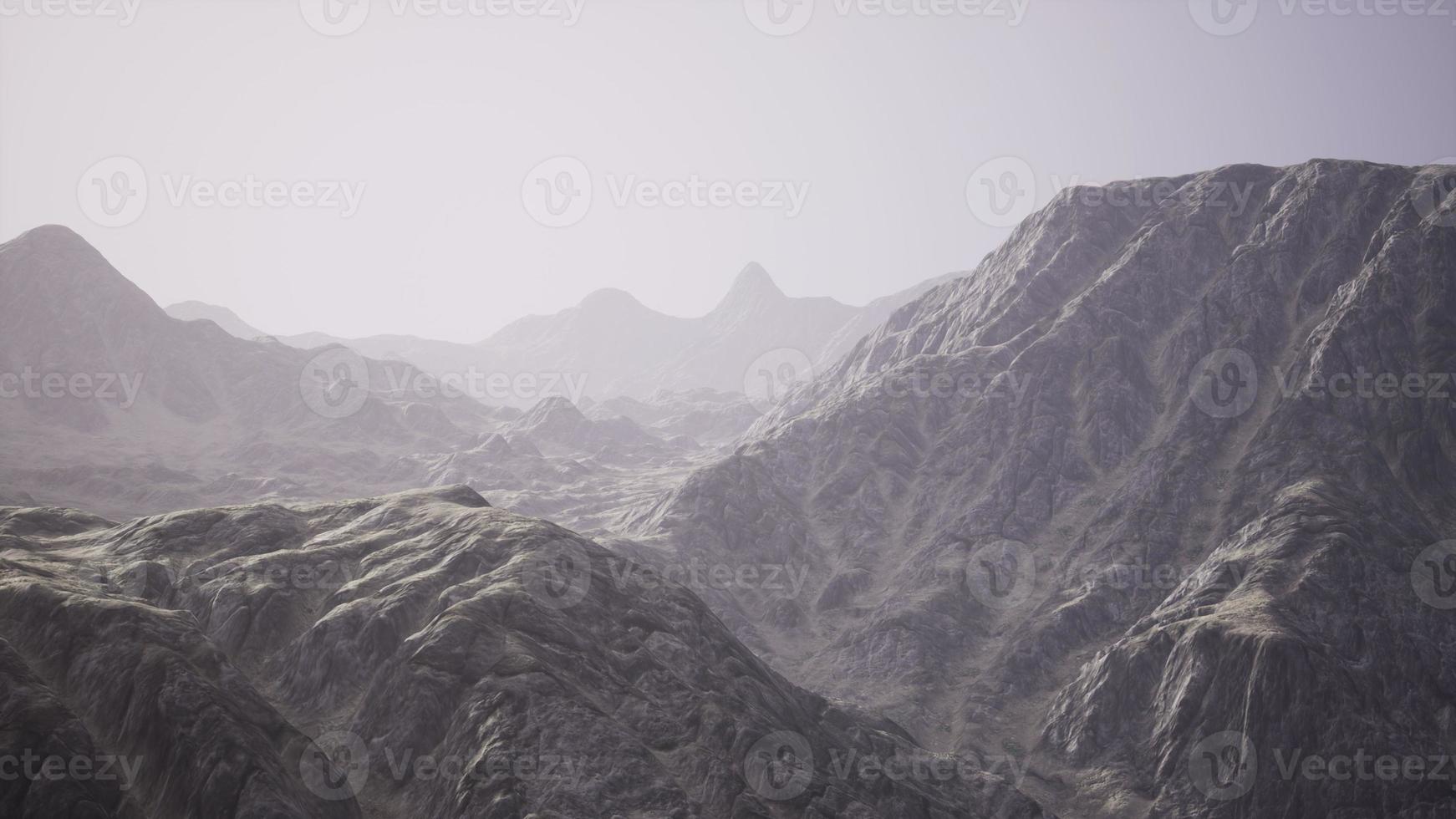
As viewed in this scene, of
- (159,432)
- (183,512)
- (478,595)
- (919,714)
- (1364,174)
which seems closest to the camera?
(478,595)

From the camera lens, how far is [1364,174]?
10219 cm

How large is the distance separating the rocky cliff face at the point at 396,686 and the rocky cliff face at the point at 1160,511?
1801 centimetres

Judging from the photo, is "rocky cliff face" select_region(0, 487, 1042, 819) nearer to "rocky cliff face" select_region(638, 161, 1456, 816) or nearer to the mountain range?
the mountain range

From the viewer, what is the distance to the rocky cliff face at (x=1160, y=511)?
58.3 metres

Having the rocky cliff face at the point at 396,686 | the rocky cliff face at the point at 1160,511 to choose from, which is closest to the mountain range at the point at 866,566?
the rocky cliff face at the point at 396,686

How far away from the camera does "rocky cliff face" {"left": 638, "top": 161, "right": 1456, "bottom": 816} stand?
58.3m

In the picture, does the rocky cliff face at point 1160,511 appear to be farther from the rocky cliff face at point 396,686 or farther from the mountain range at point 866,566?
the rocky cliff face at point 396,686

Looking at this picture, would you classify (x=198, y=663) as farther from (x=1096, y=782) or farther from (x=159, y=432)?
(x=159, y=432)

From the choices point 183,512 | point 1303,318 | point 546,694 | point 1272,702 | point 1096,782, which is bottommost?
point 1096,782

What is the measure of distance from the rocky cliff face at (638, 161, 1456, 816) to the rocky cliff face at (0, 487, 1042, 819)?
18.0 m

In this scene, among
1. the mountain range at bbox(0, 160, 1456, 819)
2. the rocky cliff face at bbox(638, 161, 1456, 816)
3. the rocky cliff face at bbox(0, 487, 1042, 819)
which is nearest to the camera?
the rocky cliff face at bbox(0, 487, 1042, 819)

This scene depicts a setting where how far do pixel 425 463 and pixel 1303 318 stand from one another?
14407 cm

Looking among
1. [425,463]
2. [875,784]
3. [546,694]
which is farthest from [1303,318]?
[425,463]

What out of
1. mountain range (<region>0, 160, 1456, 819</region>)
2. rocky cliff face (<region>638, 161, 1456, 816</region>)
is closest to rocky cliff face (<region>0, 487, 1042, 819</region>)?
mountain range (<region>0, 160, 1456, 819</region>)
